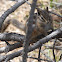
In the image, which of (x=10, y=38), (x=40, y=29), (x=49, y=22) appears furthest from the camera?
(x=49, y=22)

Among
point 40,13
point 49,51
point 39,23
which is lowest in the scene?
point 49,51

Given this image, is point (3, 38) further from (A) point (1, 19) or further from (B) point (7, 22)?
(B) point (7, 22)

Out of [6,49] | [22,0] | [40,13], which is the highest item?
[22,0]

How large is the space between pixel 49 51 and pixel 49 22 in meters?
0.83

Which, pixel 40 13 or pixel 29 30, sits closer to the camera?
pixel 29 30

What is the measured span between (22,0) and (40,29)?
1.34 feet

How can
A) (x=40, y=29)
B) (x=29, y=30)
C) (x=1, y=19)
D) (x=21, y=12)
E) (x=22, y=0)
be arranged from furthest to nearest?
(x=21, y=12)
(x=40, y=29)
(x=22, y=0)
(x=1, y=19)
(x=29, y=30)

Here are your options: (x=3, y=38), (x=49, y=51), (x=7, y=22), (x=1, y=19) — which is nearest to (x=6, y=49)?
(x=3, y=38)

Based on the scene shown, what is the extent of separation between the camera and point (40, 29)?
1573 mm

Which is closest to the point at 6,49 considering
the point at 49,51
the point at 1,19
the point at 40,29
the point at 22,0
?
the point at 1,19

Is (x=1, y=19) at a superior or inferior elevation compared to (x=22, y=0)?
inferior

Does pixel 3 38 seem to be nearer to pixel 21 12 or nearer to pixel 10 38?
pixel 10 38

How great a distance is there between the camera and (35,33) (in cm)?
150

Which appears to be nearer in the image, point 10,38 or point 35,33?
point 10,38
